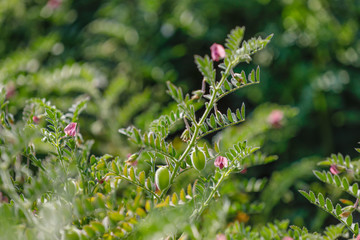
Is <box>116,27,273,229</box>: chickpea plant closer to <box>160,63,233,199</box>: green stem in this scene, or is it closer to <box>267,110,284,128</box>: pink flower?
<box>160,63,233,199</box>: green stem

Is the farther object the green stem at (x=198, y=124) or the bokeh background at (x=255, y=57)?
the bokeh background at (x=255, y=57)

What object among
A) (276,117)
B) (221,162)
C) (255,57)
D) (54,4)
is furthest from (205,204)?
(54,4)

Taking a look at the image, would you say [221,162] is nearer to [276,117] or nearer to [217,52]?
[217,52]

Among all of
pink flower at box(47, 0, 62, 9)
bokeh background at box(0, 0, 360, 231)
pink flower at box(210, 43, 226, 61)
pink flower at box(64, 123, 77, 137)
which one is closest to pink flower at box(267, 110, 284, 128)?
bokeh background at box(0, 0, 360, 231)

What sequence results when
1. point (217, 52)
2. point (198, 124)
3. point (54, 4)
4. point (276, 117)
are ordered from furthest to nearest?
point (54, 4), point (276, 117), point (217, 52), point (198, 124)

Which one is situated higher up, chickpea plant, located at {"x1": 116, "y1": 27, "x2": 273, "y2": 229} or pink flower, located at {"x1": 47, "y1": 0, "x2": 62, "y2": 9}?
pink flower, located at {"x1": 47, "y1": 0, "x2": 62, "y2": 9}

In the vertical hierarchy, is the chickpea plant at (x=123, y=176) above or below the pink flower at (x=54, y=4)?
below

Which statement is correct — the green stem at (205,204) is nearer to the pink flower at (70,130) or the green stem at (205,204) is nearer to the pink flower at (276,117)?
the pink flower at (70,130)


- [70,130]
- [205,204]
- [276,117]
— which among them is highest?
[70,130]

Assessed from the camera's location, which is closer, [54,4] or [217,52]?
[217,52]

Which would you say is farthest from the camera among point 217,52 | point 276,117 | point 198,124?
point 276,117

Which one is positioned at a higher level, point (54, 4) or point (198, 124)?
point (54, 4)

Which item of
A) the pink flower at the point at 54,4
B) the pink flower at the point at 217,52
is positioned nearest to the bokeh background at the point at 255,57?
the pink flower at the point at 54,4

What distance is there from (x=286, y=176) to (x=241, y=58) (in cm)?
87
